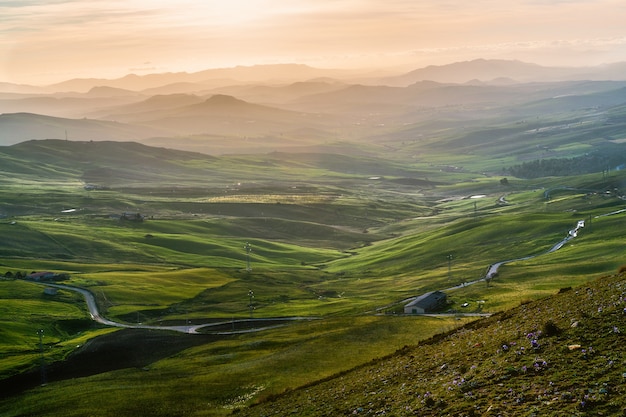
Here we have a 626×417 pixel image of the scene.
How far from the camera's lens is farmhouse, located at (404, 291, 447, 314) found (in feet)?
365

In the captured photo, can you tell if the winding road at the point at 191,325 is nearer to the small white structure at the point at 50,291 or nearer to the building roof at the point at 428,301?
the small white structure at the point at 50,291

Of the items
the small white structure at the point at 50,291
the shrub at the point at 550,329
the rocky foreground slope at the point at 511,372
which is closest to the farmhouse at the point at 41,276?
the small white structure at the point at 50,291

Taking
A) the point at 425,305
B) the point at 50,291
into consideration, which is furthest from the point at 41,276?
the point at 425,305

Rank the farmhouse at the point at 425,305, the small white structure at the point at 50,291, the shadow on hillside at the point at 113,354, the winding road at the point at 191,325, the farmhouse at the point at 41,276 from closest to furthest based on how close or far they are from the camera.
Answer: the shadow on hillside at the point at 113,354 → the farmhouse at the point at 425,305 → the winding road at the point at 191,325 → the small white structure at the point at 50,291 → the farmhouse at the point at 41,276

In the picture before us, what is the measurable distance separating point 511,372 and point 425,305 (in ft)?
265

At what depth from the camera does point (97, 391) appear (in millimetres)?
71750

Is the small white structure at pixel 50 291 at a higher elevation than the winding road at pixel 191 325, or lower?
higher

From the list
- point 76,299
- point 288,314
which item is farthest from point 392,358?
point 76,299

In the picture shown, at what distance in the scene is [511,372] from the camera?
32656 mm

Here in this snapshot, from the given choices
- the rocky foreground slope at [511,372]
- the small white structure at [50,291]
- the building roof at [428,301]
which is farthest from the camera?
the small white structure at [50,291]

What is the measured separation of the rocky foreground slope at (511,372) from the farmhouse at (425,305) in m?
59.2

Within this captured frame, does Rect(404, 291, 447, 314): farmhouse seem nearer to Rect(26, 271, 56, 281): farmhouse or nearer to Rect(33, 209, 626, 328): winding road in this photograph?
Rect(33, 209, 626, 328): winding road

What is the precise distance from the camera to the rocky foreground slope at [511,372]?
27.8 meters

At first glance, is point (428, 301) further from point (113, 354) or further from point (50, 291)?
point (50, 291)
